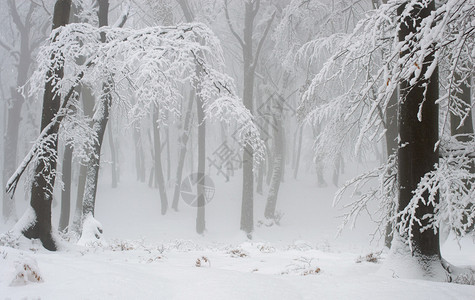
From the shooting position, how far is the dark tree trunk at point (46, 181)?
6766 mm

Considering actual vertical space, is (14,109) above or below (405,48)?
above

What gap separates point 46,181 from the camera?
6953 millimetres

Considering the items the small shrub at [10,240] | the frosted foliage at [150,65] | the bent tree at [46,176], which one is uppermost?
the frosted foliage at [150,65]

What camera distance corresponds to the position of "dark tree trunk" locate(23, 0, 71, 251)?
6.77m

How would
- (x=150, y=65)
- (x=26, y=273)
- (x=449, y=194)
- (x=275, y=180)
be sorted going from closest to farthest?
(x=26, y=273)
(x=449, y=194)
(x=150, y=65)
(x=275, y=180)

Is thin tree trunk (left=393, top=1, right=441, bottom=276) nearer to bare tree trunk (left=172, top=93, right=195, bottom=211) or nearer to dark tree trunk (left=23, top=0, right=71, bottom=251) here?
dark tree trunk (left=23, top=0, right=71, bottom=251)

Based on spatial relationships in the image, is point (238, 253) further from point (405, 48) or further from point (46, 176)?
point (405, 48)

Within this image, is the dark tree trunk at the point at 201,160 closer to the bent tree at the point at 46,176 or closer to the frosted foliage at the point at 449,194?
the bent tree at the point at 46,176

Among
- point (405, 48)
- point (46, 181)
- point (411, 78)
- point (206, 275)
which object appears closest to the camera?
point (405, 48)

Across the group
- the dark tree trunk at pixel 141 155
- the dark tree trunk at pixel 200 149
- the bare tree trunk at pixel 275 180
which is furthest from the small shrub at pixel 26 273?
the dark tree trunk at pixel 141 155

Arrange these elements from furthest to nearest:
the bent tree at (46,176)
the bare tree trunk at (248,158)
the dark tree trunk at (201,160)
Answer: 1. the dark tree trunk at (201,160)
2. the bare tree trunk at (248,158)
3. the bent tree at (46,176)

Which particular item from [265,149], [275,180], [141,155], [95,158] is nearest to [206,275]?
[265,149]

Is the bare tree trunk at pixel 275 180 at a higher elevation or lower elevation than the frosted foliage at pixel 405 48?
lower

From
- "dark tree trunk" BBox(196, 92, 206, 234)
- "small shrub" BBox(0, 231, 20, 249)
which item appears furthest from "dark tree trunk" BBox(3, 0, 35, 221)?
"small shrub" BBox(0, 231, 20, 249)
